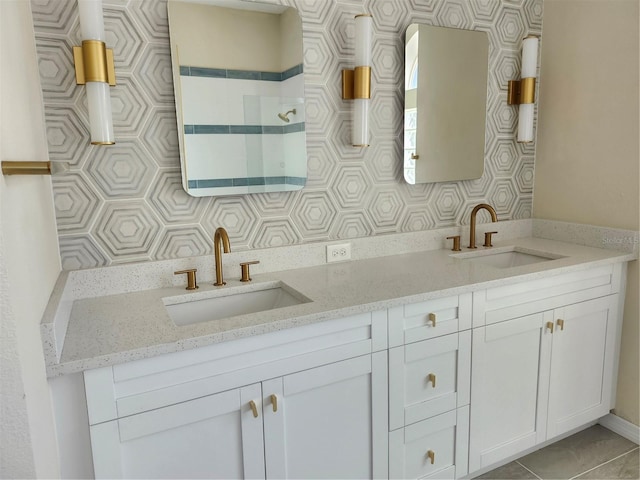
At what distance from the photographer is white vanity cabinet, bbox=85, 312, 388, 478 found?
126 cm

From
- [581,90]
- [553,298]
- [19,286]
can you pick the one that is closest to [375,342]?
[553,298]

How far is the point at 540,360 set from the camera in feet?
6.66

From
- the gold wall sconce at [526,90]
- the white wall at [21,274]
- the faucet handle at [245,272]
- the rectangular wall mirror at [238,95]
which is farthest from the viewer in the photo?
the gold wall sconce at [526,90]

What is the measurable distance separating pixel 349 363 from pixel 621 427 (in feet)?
5.67

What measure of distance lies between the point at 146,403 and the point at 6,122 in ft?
2.59

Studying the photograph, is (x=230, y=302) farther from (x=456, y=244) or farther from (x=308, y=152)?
(x=456, y=244)

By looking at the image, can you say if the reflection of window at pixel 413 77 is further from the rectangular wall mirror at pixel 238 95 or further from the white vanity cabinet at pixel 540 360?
the white vanity cabinet at pixel 540 360

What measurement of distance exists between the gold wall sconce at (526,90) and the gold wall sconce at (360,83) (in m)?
0.99

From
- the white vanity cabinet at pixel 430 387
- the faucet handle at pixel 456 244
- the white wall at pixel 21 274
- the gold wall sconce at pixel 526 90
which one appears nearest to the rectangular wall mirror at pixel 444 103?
the gold wall sconce at pixel 526 90

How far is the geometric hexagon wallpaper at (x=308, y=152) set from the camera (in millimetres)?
1658

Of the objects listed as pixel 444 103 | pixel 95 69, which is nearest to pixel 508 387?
pixel 444 103

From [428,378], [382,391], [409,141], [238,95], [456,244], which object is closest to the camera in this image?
[382,391]

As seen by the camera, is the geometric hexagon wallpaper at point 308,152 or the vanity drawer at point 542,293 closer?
the geometric hexagon wallpaper at point 308,152

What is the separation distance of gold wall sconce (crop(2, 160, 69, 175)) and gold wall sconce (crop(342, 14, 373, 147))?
1.33m
